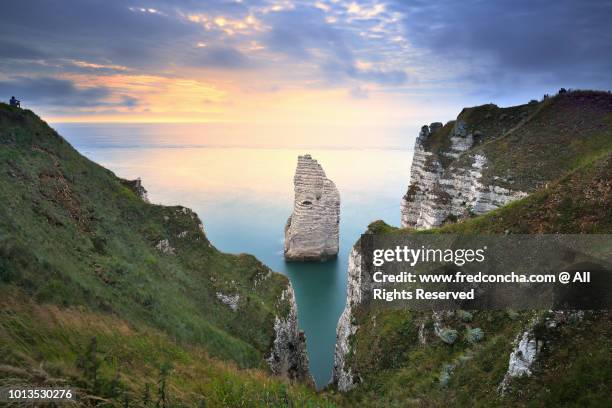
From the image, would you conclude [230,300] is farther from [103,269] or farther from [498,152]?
[498,152]

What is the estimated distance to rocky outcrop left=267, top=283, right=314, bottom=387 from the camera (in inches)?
1193

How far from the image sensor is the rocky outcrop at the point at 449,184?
43.6m

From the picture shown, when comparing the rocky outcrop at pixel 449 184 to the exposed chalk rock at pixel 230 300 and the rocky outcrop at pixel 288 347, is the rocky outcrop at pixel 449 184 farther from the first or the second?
the exposed chalk rock at pixel 230 300

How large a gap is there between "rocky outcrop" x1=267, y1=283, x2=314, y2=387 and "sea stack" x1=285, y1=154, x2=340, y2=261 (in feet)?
93.3

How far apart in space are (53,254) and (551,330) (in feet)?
69.1

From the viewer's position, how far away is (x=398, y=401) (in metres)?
17.8

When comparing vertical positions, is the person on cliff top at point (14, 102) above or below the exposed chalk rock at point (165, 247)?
above

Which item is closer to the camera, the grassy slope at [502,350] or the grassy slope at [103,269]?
the grassy slope at [502,350]

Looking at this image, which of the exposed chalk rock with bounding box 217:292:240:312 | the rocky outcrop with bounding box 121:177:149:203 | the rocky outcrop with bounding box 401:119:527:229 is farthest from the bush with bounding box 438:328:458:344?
the rocky outcrop with bounding box 121:177:149:203

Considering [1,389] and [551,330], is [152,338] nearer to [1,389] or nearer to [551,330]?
Answer: [1,389]

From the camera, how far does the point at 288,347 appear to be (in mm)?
33500

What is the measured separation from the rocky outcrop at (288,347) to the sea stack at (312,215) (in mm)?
28453

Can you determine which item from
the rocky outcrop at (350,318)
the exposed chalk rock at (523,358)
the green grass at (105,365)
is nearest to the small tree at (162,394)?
the green grass at (105,365)

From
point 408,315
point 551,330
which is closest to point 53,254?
point 408,315
